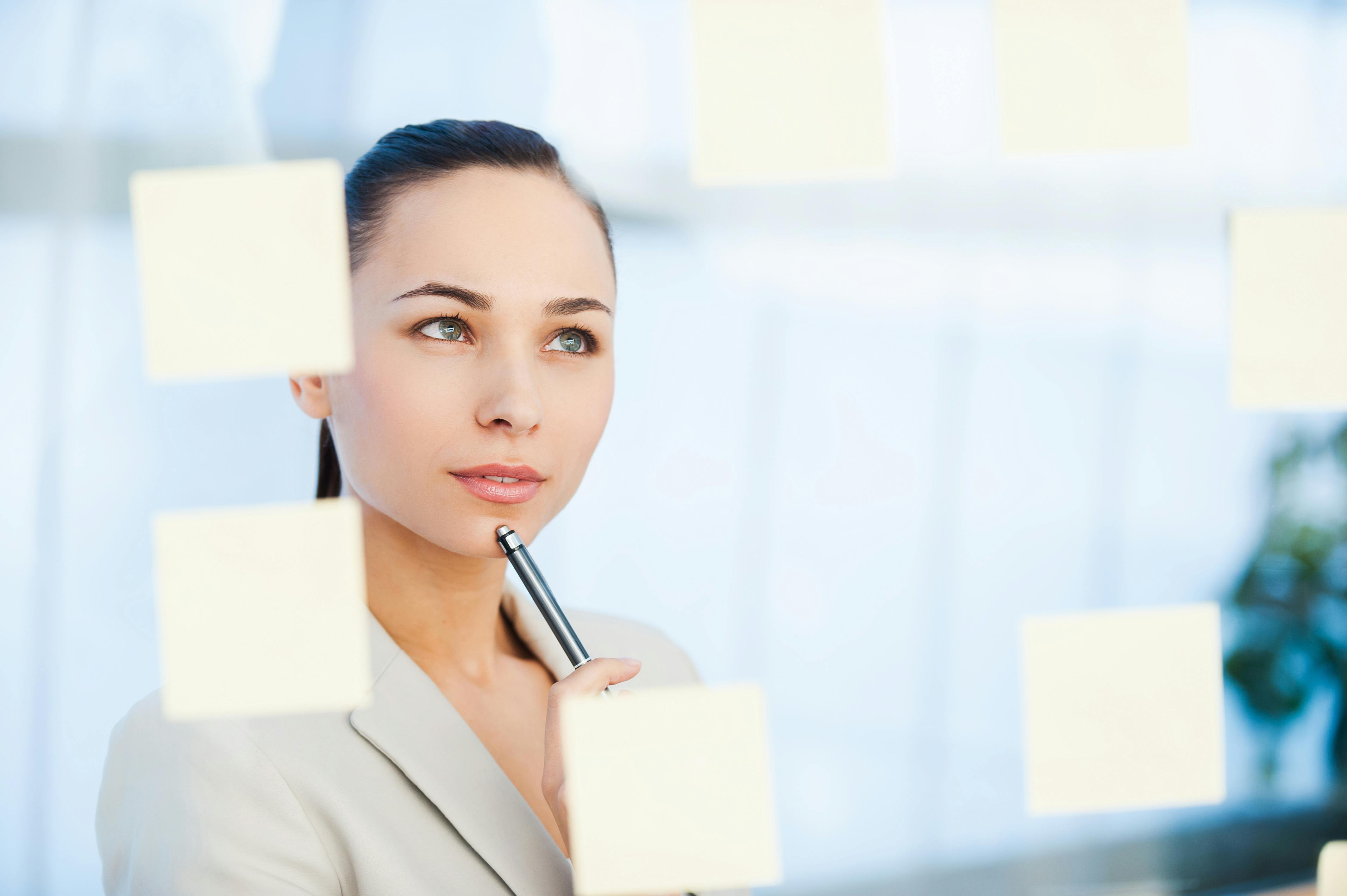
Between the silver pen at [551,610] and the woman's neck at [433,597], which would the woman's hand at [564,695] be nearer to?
the silver pen at [551,610]

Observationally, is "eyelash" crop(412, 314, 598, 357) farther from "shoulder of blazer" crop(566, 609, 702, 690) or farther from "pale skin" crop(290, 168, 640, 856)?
"shoulder of blazer" crop(566, 609, 702, 690)

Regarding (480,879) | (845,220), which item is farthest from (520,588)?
(845,220)

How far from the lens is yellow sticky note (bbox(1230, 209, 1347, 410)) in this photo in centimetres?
52

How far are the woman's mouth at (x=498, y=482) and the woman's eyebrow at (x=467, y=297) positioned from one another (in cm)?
9

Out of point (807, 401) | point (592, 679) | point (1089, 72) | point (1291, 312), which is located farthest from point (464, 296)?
point (807, 401)

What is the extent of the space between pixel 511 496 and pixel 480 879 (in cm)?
23

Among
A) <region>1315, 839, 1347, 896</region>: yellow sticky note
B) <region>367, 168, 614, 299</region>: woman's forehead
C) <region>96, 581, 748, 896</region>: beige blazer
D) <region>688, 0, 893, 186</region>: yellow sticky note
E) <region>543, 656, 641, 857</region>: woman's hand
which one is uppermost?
<region>688, 0, 893, 186</region>: yellow sticky note

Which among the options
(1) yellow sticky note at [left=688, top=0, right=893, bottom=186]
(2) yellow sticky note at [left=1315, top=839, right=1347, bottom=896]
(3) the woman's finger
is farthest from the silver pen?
(2) yellow sticky note at [left=1315, top=839, right=1347, bottom=896]

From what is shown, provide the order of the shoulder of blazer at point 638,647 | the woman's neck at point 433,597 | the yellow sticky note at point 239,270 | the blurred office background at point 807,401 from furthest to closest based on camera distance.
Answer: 1. the blurred office background at point 807,401
2. the shoulder of blazer at point 638,647
3. the woman's neck at point 433,597
4. the yellow sticky note at point 239,270

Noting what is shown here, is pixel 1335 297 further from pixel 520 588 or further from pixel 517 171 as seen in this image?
pixel 520 588

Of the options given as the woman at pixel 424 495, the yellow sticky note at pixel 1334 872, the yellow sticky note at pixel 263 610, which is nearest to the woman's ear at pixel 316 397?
the woman at pixel 424 495

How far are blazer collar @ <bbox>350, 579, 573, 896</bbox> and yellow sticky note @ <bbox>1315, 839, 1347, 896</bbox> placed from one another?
1.47ft

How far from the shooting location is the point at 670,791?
43 centimetres

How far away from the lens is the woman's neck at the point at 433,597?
0.67m
